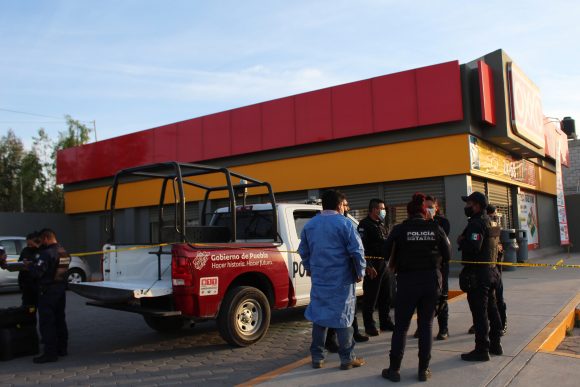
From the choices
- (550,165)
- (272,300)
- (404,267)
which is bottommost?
(272,300)

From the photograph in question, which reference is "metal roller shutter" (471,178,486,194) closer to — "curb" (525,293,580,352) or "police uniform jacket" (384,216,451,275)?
"curb" (525,293,580,352)

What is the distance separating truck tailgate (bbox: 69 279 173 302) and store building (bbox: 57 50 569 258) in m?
7.29

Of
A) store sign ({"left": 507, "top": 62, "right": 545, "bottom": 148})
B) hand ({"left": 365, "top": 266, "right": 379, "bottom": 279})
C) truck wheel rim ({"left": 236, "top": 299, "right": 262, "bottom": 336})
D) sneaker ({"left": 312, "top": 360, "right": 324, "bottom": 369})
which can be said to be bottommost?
sneaker ({"left": 312, "top": 360, "right": 324, "bottom": 369})

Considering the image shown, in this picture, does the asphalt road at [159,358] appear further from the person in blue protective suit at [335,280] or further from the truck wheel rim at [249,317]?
the person in blue protective suit at [335,280]

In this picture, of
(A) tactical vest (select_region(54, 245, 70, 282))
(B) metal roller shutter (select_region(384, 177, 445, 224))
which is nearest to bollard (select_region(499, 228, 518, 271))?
(B) metal roller shutter (select_region(384, 177, 445, 224))

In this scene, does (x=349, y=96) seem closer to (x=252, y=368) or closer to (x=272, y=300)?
(x=272, y=300)

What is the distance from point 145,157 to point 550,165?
19.6 meters

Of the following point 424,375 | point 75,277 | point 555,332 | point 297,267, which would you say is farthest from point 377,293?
point 75,277

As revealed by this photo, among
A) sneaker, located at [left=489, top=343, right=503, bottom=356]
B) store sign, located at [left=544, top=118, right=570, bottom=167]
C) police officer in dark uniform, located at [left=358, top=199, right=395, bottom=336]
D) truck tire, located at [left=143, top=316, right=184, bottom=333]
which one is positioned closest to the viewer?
sneaker, located at [left=489, top=343, right=503, bottom=356]

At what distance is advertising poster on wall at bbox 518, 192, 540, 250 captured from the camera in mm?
19423

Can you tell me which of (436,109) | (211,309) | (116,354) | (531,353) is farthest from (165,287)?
(436,109)

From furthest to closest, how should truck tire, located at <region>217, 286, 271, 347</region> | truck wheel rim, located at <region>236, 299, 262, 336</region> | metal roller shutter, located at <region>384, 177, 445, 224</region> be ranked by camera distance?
metal roller shutter, located at <region>384, 177, 445, 224</region> < truck wheel rim, located at <region>236, 299, 262, 336</region> < truck tire, located at <region>217, 286, 271, 347</region>

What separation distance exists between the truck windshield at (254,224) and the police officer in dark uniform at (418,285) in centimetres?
309

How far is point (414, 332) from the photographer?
21.3 ft
